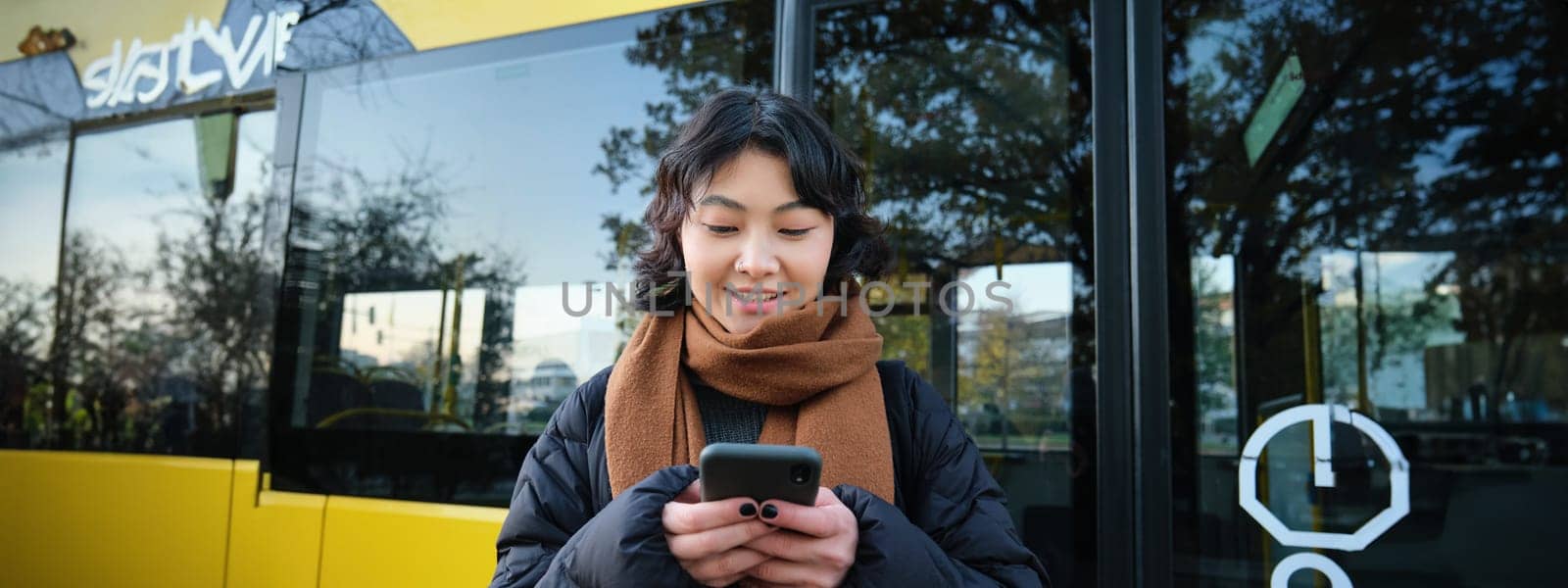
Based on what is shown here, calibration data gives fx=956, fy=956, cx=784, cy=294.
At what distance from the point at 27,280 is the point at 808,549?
4.02 m

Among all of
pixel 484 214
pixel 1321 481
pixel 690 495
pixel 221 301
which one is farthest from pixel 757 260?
pixel 221 301

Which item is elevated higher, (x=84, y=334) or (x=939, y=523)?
(x=84, y=334)

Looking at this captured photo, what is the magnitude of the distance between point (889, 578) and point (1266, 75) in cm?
176

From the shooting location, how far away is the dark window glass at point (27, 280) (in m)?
3.57

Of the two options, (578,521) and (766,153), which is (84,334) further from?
(766,153)

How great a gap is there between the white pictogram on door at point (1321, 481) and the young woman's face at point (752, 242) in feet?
4.40

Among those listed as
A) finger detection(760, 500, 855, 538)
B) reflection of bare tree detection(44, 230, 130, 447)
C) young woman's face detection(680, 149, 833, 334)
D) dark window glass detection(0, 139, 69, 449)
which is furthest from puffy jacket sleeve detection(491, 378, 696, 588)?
dark window glass detection(0, 139, 69, 449)

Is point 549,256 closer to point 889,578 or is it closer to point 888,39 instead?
point 888,39

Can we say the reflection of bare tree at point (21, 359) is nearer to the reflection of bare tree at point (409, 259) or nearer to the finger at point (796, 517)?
the reflection of bare tree at point (409, 259)

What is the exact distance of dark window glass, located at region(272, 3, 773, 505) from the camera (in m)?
2.67

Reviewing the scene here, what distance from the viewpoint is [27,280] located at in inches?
145

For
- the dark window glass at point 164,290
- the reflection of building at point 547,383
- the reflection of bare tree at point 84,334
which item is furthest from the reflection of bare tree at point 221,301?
the reflection of building at point 547,383

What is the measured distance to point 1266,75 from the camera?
7.22ft

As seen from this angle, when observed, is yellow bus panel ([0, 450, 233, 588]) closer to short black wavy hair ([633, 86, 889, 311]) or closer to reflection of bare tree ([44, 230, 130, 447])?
reflection of bare tree ([44, 230, 130, 447])
